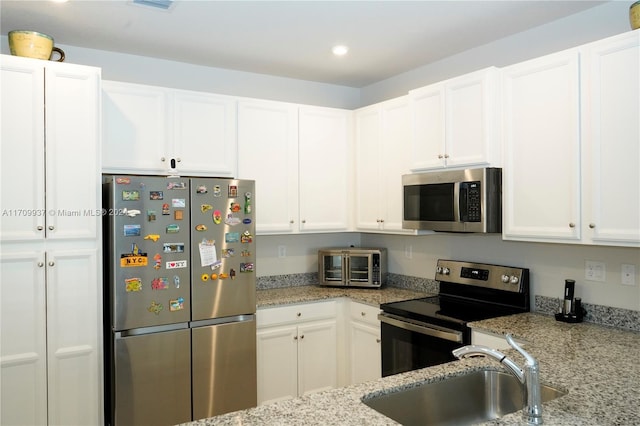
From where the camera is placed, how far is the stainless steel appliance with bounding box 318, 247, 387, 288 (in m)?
3.84

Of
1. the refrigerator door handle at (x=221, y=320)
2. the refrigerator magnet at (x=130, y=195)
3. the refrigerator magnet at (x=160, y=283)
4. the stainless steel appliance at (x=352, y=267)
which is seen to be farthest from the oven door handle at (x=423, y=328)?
the refrigerator magnet at (x=130, y=195)

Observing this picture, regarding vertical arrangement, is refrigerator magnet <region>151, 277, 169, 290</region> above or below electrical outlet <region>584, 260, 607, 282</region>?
below

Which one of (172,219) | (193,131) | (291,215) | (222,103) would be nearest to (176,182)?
(172,219)

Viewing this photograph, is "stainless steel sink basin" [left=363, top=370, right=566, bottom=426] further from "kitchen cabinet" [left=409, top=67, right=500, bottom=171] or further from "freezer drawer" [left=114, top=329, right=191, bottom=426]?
"freezer drawer" [left=114, top=329, right=191, bottom=426]

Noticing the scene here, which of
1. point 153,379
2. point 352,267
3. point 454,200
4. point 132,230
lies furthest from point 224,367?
point 454,200

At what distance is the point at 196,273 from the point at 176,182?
0.57 m

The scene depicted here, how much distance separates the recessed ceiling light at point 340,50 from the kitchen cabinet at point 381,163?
524mm

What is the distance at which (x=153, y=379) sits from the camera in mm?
2805

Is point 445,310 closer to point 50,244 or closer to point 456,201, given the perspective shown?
point 456,201

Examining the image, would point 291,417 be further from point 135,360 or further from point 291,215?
point 291,215

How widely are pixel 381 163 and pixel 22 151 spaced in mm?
2366

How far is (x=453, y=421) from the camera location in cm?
177

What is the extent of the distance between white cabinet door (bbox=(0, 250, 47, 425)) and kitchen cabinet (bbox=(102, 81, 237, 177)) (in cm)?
78

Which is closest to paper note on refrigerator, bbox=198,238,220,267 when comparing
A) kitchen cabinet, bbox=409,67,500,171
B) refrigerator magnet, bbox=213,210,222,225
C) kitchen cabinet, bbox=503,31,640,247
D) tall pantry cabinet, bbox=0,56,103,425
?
refrigerator magnet, bbox=213,210,222,225
